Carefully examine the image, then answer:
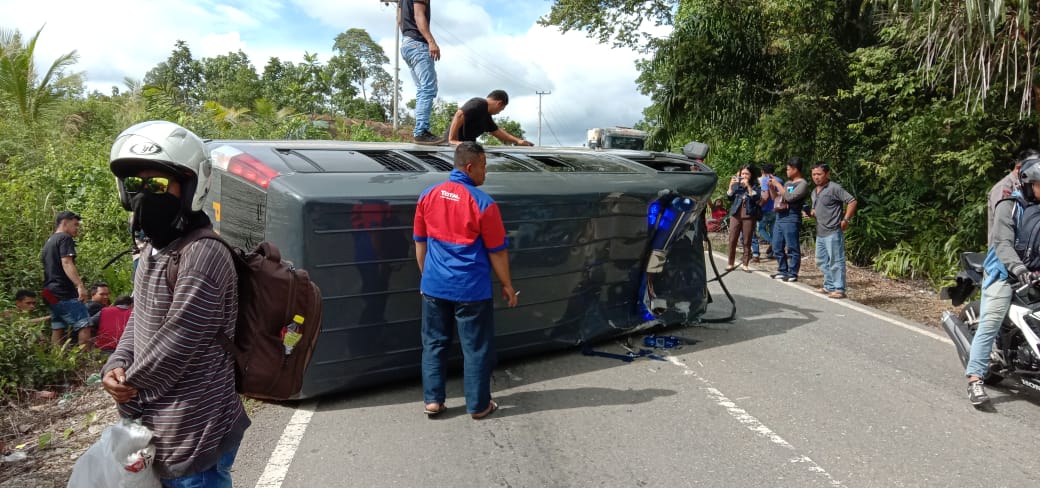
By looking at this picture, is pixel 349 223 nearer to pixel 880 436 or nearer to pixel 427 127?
pixel 427 127

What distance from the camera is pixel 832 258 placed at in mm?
9500

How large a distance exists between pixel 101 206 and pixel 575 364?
8.38 metres

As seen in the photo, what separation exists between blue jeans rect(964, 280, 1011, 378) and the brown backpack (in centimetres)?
485

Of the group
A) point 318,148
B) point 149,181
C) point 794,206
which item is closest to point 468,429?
point 318,148

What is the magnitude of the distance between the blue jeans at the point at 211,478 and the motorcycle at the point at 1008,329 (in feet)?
16.8

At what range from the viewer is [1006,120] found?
9.88 meters

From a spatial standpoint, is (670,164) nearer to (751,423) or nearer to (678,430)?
(751,423)

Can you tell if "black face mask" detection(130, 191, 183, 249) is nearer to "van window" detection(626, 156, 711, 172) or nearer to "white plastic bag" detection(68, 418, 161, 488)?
"white plastic bag" detection(68, 418, 161, 488)

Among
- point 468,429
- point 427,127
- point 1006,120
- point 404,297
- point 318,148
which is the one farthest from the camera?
point 1006,120

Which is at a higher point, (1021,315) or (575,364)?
(1021,315)

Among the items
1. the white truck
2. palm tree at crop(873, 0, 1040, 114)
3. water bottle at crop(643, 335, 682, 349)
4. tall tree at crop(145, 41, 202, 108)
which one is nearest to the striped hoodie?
water bottle at crop(643, 335, 682, 349)

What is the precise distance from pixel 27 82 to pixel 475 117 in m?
10.6

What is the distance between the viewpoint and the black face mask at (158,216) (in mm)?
2252

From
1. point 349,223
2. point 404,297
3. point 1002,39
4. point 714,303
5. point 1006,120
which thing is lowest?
point 714,303
